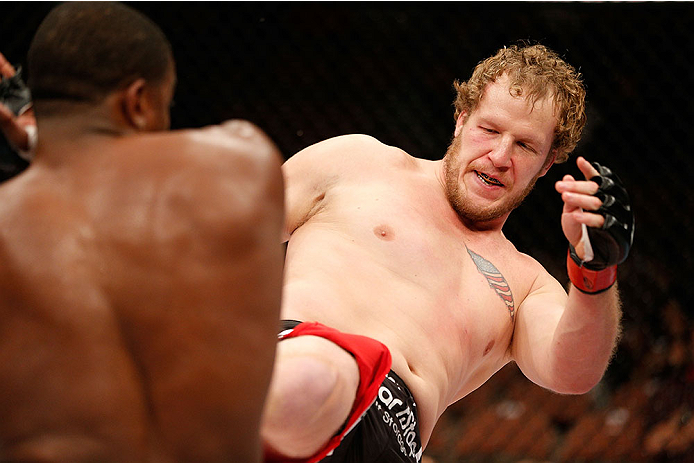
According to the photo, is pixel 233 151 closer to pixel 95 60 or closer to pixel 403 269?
pixel 95 60

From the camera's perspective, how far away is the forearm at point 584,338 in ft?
4.34

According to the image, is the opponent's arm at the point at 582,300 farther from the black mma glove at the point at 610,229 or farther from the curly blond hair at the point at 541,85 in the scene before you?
the curly blond hair at the point at 541,85

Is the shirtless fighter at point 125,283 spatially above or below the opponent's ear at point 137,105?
below

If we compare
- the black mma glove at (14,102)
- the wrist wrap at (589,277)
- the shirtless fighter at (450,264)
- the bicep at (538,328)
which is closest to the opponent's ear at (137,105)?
the black mma glove at (14,102)

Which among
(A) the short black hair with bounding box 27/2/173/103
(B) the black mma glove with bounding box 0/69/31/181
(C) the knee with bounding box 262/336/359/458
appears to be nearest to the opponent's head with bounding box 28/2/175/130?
(A) the short black hair with bounding box 27/2/173/103

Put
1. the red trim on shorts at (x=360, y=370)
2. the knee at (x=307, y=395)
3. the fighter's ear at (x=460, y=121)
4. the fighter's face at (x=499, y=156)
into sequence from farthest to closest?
the fighter's ear at (x=460, y=121) < the fighter's face at (x=499, y=156) < the red trim on shorts at (x=360, y=370) < the knee at (x=307, y=395)

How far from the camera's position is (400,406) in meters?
1.32

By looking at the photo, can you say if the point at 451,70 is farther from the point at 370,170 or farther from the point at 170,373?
the point at 170,373

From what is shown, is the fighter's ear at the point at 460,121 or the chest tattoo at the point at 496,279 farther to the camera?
the fighter's ear at the point at 460,121

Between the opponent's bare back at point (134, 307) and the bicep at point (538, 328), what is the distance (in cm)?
85

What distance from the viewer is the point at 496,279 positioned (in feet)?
5.25

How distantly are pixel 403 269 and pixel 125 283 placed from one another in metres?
0.84

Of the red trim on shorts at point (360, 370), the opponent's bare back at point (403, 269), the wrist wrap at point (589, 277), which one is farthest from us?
the opponent's bare back at point (403, 269)

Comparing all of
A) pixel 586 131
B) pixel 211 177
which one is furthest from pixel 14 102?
pixel 586 131
